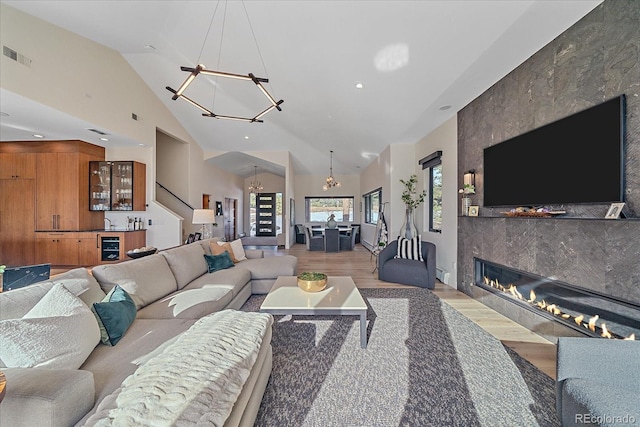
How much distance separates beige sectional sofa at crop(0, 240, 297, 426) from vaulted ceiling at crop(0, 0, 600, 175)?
10.3 ft

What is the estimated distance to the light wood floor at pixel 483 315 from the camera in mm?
2383

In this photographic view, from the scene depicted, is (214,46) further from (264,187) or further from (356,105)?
(264,187)

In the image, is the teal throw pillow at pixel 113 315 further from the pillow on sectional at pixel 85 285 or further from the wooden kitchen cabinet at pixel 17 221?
the wooden kitchen cabinet at pixel 17 221

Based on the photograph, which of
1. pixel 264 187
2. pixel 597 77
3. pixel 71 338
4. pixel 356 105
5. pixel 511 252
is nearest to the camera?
pixel 71 338

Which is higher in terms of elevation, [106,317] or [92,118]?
[92,118]

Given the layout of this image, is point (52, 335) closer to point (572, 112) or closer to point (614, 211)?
point (614, 211)

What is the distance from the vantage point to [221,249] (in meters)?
4.19

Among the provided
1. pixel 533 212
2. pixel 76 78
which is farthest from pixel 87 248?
pixel 533 212

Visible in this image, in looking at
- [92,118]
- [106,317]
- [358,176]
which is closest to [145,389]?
[106,317]

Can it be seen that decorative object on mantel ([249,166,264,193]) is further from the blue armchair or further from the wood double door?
the blue armchair

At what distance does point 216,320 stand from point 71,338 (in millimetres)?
753

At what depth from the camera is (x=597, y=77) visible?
2176 millimetres

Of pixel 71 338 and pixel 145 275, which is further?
pixel 145 275

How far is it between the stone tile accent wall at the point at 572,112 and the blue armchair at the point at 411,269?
3.17 ft
